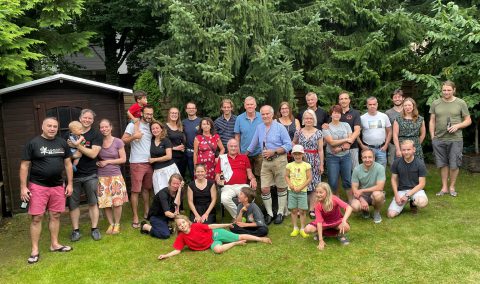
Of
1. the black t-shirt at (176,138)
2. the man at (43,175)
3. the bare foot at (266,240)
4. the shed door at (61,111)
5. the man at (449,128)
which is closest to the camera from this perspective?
the man at (43,175)

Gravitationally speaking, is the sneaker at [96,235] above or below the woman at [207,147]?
below

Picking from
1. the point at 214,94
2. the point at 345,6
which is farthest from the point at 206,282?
the point at 345,6

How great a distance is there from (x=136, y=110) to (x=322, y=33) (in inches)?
153

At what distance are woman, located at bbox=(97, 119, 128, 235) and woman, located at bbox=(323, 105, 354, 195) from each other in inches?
114

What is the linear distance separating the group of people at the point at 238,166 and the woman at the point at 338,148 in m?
0.01

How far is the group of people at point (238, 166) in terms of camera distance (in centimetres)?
499

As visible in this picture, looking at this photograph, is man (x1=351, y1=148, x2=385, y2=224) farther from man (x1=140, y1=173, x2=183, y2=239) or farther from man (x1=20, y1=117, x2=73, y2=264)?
man (x1=20, y1=117, x2=73, y2=264)

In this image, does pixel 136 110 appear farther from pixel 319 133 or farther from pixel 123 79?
pixel 123 79

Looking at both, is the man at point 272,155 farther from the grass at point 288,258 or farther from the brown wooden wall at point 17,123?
the brown wooden wall at point 17,123

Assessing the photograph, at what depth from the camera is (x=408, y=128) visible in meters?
6.30

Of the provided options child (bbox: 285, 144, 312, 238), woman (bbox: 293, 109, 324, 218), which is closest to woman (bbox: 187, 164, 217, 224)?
child (bbox: 285, 144, 312, 238)

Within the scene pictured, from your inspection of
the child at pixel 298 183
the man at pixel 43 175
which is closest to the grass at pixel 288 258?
the child at pixel 298 183

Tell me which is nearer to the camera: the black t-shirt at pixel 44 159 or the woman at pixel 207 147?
the black t-shirt at pixel 44 159

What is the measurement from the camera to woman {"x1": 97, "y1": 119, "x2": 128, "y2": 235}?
222 inches
